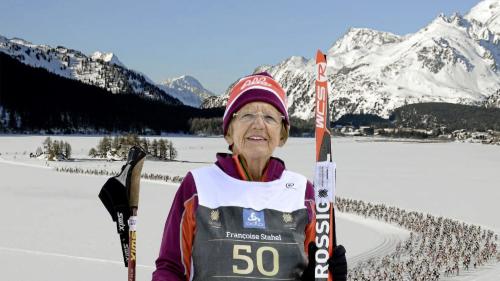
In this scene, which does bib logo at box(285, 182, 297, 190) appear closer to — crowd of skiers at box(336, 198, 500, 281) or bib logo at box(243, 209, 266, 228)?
bib logo at box(243, 209, 266, 228)

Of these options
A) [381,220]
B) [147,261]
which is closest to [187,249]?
[147,261]

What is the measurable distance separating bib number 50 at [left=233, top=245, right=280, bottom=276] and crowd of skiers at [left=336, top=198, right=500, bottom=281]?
18087 millimetres

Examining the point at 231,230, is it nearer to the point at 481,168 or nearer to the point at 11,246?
the point at 11,246

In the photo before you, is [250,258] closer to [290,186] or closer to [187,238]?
[187,238]

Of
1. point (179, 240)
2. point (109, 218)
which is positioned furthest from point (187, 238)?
point (109, 218)

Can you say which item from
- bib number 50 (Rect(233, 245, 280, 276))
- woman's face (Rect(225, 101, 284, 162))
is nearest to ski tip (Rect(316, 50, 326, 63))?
woman's face (Rect(225, 101, 284, 162))

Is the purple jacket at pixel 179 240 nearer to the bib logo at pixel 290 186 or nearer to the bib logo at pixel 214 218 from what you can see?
the bib logo at pixel 214 218

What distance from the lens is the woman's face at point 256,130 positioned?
131 inches

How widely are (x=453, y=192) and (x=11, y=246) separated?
4256 cm

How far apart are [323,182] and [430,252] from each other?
1005 inches

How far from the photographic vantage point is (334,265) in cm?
336

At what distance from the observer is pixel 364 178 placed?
2611 inches

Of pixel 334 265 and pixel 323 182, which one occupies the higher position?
pixel 323 182

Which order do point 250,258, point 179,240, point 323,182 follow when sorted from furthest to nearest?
1. point 323,182
2. point 179,240
3. point 250,258
